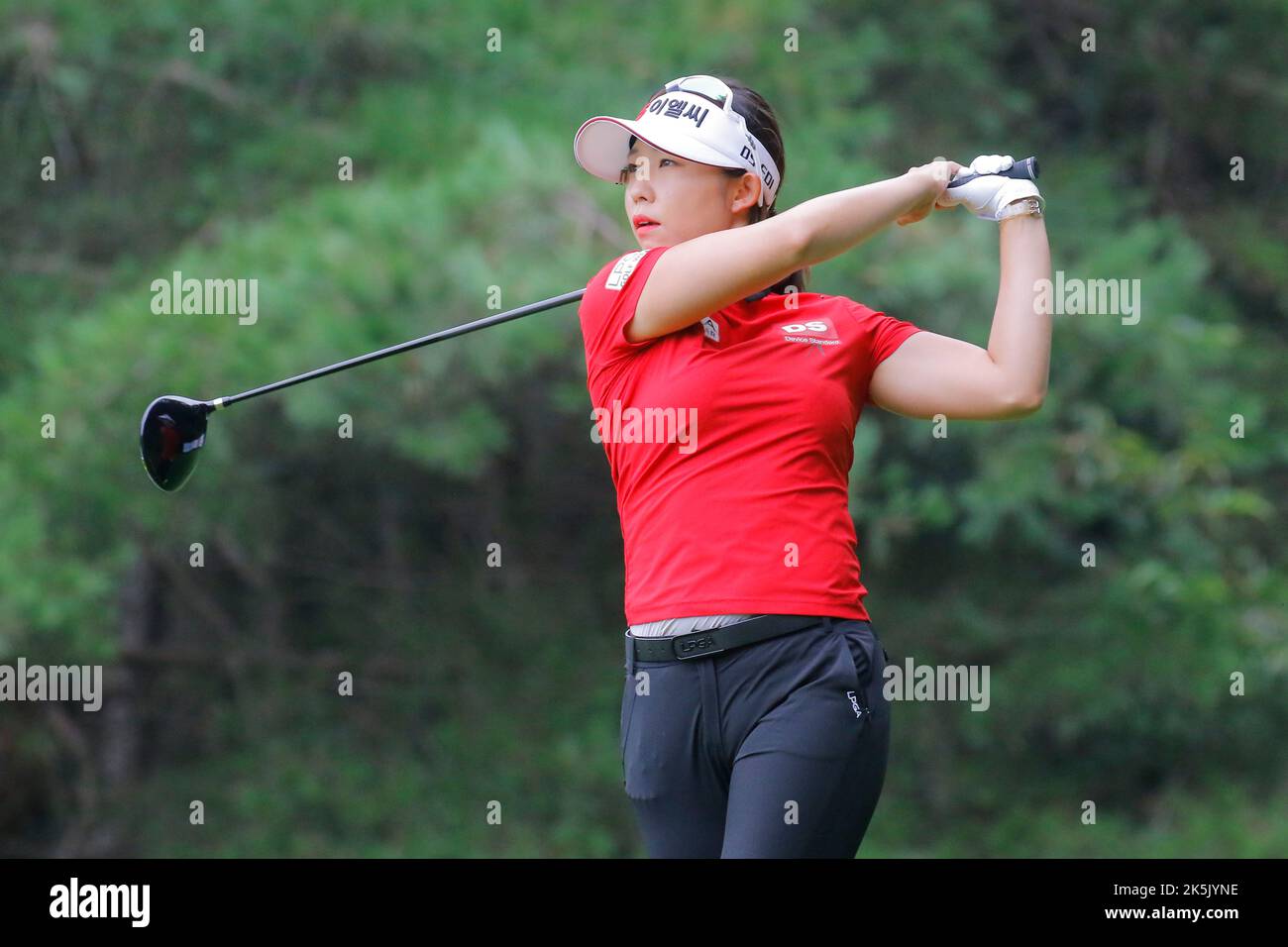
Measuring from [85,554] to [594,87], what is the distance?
2.89 meters

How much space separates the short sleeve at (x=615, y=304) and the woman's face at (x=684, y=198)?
0.32 ft

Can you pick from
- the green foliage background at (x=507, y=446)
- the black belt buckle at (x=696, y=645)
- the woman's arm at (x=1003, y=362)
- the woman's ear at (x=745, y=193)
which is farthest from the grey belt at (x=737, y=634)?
the green foliage background at (x=507, y=446)

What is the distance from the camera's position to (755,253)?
1929 millimetres

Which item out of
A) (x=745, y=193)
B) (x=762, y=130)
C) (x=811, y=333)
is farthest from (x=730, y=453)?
(x=762, y=130)

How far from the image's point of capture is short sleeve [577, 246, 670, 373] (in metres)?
2.04

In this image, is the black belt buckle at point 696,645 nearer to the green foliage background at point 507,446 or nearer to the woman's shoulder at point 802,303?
the woman's shoulder at point 802,303

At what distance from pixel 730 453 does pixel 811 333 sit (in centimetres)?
22

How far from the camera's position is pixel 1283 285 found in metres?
7.71

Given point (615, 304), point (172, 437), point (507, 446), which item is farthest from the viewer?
point (507, 446)

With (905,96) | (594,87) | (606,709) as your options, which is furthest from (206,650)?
(905,96)

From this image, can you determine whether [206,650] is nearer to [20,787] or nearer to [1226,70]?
[20,787]

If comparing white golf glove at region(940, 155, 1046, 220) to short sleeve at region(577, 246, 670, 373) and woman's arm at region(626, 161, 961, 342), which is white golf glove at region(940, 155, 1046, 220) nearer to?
woman's arm at region(626, 161, 961, 342)

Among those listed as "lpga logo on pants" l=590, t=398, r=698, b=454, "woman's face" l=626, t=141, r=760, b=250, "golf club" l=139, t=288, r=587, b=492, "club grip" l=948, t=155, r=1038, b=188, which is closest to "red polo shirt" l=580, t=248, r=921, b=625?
"lpga logo on pants" l=590, t=398, r=698, b=454

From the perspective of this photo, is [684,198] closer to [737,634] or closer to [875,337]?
[875,337]
